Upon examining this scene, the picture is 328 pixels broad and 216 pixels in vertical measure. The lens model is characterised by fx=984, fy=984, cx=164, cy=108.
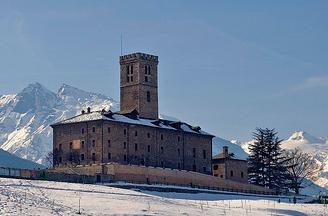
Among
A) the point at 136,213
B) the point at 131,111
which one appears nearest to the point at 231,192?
the point at 131,111

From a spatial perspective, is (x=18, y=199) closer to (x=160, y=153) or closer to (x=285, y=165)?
(x=160, y=153)

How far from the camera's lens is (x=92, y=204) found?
66875 mm

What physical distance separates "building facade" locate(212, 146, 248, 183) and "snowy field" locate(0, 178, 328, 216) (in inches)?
1909

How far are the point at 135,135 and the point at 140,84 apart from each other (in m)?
15.1

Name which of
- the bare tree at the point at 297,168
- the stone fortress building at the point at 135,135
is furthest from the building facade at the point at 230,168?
the bare tree at the point at 297,168

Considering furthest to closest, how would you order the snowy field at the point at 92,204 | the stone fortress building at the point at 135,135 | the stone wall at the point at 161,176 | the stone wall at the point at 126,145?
the stone fortress building at the point at 135,135 < the stone wall at the point at 126,145 < the stone wall at the point at 161,176 < the snowy field at the point at 92,204

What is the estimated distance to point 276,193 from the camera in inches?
5197

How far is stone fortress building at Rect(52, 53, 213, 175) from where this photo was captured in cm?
12506

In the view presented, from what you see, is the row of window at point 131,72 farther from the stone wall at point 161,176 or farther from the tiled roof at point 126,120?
the stone wall at point 161,176

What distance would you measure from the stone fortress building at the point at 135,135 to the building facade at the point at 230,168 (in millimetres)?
2139

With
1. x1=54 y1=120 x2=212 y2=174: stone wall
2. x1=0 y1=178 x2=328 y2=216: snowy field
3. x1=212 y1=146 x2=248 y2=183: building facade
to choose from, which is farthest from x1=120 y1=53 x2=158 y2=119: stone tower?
x1=0 y1=178 x2=328 y2=216: snowy field

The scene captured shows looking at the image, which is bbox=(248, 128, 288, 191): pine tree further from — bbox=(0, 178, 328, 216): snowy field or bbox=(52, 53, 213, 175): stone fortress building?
bbox=(0, 178, 328, 216): snowy field

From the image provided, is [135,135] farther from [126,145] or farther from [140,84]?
[140,84]

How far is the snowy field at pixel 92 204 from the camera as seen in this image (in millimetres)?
61000
